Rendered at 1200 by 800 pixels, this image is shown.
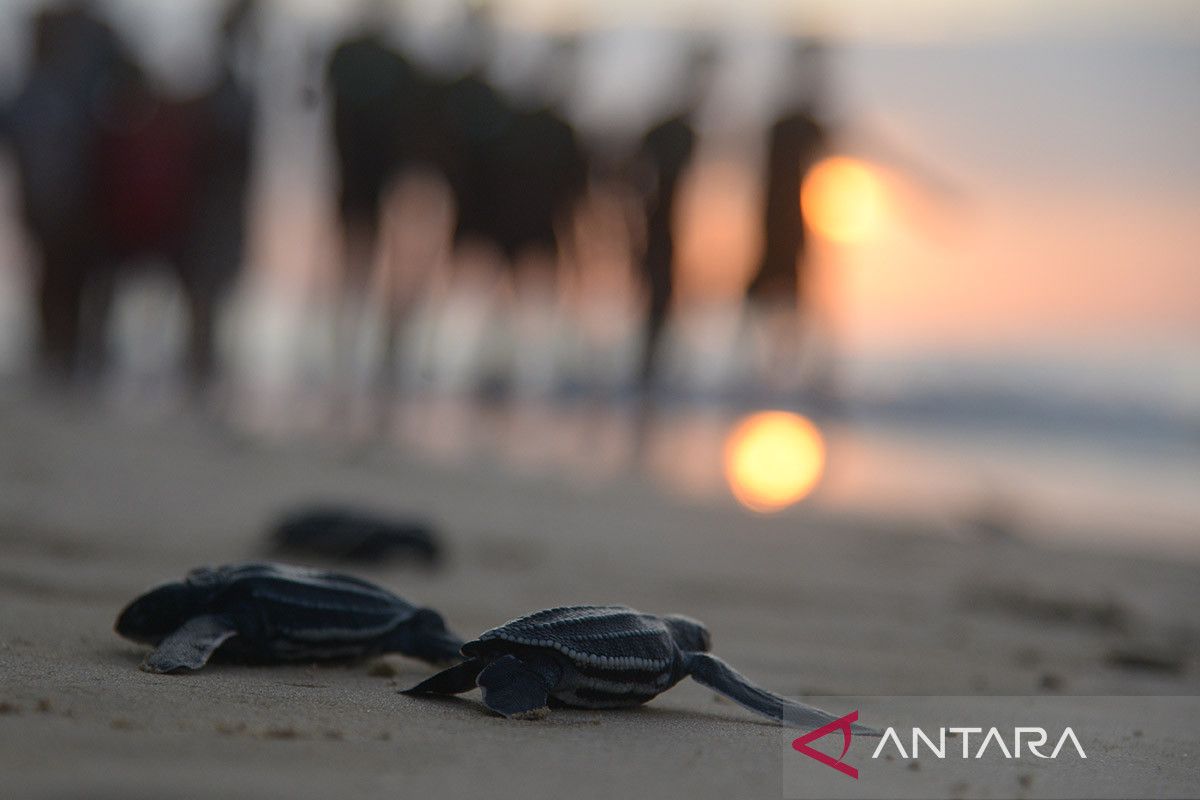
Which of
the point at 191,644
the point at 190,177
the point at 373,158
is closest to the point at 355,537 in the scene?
the point at 191,644

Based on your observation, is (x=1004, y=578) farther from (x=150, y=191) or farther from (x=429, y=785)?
(x=150, y=191)

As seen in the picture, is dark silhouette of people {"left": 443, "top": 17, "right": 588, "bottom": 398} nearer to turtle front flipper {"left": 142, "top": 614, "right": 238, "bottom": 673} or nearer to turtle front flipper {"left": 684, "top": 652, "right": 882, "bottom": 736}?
turtle front flipper {"left": 142, "top": 614, "right": 238, "bottom": 673}

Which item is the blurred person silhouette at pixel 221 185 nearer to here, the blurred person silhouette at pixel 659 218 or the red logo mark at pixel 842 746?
the blurred person silhouette at pixel 659 218

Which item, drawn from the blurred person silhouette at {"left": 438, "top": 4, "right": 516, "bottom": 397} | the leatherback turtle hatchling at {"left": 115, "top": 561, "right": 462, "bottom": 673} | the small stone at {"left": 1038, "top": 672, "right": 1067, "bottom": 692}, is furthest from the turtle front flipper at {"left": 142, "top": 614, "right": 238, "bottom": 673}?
the blurred person silhouette at {"left": 438, "top": 4, "right": 516, "bottom": 397}

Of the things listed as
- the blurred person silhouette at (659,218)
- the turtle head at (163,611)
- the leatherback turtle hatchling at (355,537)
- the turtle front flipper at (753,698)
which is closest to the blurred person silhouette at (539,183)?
the blurred person silhouette at (659,218)

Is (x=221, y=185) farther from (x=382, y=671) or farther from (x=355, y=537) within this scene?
(x=382, y=671)

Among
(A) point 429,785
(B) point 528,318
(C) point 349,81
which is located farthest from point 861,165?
(A) point 429,785

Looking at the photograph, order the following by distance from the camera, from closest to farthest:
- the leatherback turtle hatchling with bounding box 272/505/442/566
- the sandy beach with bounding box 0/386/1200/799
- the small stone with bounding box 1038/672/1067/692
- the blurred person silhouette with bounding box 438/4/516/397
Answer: the sandy beach with bounding box 0/386/1200/799 < the small stone with bounding box 1038/672/1067/692 < the leatherback turtle hatchling with bounding box 272/505/442/566 < the blurred person silhouette with bounding box 438/4/516/397
